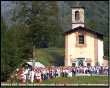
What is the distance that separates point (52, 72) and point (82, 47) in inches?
737

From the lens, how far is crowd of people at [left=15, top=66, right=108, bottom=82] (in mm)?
34250

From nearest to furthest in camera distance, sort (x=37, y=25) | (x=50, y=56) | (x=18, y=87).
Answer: (x=18, y=87) → (x=37, y=25) → (x=50, y=56)

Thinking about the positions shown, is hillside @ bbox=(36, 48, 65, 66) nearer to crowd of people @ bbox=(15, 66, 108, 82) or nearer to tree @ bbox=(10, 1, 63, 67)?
tree @ bbox=(10, 1, 63, 67)

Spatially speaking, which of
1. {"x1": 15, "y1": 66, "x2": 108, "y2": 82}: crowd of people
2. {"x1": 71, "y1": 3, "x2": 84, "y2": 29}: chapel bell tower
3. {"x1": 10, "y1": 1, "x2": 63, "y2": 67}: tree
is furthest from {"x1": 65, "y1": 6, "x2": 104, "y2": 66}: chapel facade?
{"x1": 15, "y1": 66, "x2": 108, "y2": 82}: crowd of people

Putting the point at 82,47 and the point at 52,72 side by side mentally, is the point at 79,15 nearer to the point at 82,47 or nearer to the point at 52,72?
the point at 82,47

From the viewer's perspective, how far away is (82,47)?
55031 mm

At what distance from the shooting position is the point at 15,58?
110ft

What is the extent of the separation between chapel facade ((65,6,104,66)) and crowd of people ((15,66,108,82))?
11.3 meters

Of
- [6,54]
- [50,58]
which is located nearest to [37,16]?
[50,58]

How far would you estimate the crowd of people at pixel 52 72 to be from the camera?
3425 cm

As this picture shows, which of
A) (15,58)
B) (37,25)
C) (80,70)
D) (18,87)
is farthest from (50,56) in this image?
Answer: (18,87)

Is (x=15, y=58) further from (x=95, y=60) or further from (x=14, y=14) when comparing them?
(x=95, y=60)

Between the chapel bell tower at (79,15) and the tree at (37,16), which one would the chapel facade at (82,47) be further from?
the tree at (37,16)

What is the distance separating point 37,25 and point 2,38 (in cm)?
1865
